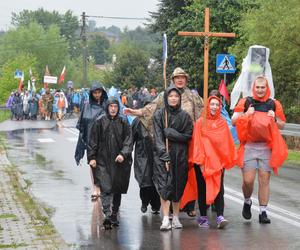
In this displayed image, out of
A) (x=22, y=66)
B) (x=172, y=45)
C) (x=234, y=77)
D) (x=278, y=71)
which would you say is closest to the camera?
(x=278, y=71)

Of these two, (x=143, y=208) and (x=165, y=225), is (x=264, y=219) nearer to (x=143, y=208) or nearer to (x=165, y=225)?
(x=165, y=225)

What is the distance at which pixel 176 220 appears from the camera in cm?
1001

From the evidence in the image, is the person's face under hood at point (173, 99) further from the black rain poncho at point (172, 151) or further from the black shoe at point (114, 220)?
the black shoe at point (114, 220)

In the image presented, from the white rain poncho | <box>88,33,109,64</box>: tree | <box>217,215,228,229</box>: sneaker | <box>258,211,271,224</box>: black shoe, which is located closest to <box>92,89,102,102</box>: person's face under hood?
the white rain poncho

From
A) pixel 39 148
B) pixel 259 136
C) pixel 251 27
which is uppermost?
pixel 251 27

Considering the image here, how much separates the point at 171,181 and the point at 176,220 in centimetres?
49

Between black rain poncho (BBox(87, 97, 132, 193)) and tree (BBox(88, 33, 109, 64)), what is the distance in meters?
165

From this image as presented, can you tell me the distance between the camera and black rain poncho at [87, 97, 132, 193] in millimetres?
10148

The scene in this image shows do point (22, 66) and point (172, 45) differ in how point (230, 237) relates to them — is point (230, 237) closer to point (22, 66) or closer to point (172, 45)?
point (172, 45)

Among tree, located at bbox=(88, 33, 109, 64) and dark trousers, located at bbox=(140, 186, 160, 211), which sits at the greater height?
tree, located at bbox=(88, 33, 109, 64)

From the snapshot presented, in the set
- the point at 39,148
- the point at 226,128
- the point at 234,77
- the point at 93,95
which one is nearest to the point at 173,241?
the point at 226,128

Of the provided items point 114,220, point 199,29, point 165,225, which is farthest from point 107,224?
point 199,29

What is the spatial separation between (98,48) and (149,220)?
167688 mm

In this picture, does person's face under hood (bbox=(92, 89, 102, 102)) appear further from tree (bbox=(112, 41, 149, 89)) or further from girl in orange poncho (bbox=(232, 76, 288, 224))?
tree (bbox=(112, 41, 149, 89))
